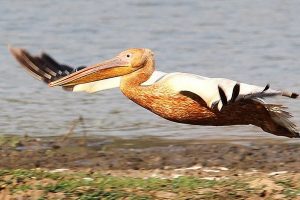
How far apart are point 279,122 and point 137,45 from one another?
737cm

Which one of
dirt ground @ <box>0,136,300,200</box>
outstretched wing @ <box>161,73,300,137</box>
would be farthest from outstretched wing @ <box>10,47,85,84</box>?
outstretched wing @ <box>161,73,300,137</box>

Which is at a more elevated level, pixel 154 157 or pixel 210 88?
pixel 210 88

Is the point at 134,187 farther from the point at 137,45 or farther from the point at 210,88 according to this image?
the point at 137,45

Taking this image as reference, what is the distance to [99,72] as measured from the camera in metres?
8.26

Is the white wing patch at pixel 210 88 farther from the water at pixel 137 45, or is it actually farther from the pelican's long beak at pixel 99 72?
the water at pixel 137 45

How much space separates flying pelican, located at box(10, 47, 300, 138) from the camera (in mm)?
7602

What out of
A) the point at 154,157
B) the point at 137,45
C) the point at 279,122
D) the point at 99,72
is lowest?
the point at 154,157

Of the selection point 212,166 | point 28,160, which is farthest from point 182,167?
point 28,160

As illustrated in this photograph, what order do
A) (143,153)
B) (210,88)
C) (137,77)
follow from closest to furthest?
1. (210,88)
2. (137,77)
3. (143,153)

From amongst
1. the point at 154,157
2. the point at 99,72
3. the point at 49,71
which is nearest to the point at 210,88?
the point at 99,72

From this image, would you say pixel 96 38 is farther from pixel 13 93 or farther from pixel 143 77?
pixel 143 77

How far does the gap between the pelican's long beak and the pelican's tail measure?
1023 millimetres

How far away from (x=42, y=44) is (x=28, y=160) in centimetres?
548

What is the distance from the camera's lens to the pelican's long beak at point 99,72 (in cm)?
821
